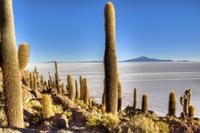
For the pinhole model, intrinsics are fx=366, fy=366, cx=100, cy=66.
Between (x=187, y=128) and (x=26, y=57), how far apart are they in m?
7.01

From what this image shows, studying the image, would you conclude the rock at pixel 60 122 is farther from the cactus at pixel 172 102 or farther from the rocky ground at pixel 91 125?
the cactus at pixel 172 102

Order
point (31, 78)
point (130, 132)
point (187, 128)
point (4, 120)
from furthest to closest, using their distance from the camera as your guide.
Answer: point (31, 78) < point (4, 120) < point (187, 128) < point (130, 132)

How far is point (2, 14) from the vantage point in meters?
11.1

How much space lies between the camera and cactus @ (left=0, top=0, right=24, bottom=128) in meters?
11.0

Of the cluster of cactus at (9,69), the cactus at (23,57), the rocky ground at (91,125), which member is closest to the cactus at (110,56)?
the rocky ground at (91,125)

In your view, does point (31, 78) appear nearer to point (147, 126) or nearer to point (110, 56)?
point (110, 56)

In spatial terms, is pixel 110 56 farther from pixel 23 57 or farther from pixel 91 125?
pixel 91 125

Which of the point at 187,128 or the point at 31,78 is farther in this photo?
the point at 31,78

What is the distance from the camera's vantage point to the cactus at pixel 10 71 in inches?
432

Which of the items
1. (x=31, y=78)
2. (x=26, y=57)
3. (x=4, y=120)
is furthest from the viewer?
(x=31, y=78)

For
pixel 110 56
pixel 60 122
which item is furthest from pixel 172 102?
pixel 60 122

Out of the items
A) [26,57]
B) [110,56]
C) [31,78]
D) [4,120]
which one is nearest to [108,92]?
[110,56]

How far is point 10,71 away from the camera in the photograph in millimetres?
11000

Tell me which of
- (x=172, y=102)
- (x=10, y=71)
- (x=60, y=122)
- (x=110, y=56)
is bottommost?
(x=172, y=102)
